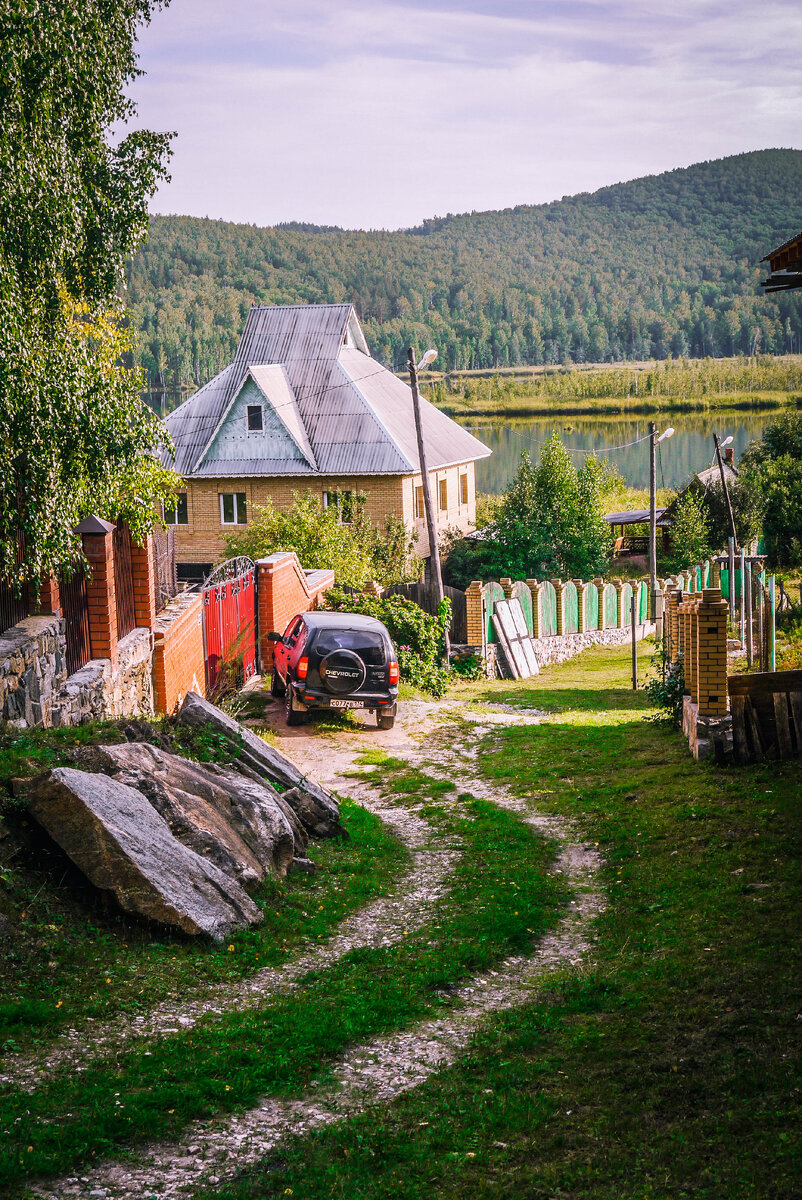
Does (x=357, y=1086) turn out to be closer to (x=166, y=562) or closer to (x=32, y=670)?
(x=32, y=670)

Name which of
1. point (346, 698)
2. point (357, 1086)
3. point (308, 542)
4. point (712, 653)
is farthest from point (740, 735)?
point (308, 542)

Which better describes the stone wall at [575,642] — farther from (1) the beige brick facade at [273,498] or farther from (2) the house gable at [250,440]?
(2) the house gable at [250,440]

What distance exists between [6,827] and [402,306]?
13358 centimetres

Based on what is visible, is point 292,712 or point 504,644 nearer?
point 292,712

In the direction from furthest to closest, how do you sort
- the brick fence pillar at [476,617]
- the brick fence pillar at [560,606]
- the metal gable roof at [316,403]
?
the metal gable roof at [316,403] < the brick fence pillar at [560,606] < the brick fence pillar at [476,617]

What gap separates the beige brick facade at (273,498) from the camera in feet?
111

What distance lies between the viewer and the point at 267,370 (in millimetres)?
35531

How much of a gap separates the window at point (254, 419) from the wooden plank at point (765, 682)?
2602 centimetres

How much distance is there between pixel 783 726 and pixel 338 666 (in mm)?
6357

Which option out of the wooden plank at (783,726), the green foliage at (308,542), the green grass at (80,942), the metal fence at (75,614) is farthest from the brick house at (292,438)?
the green grass at (80,942)

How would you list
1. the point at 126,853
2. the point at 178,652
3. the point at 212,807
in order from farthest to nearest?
the point at 178,652, the point at 212,807, the point at 126,853

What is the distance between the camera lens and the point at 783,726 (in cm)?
1036

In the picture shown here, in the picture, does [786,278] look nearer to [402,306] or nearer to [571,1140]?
[571,1140]

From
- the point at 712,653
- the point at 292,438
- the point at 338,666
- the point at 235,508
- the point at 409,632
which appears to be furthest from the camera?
the point at 235,508
